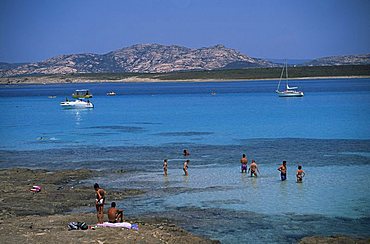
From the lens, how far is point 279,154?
1686 inches

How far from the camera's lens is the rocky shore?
66.2 feet

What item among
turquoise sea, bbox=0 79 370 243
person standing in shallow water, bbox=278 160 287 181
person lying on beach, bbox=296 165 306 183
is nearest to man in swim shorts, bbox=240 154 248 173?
turquoise sea, bbox=0 79 370 243

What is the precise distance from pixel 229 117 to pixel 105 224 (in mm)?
59059

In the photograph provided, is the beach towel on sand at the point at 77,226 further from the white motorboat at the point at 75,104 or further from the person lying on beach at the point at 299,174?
the white motorboat at the point at 75,104

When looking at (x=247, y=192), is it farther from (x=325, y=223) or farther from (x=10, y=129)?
(x=10, y=129)

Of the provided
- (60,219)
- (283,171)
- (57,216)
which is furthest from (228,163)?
(60,219)

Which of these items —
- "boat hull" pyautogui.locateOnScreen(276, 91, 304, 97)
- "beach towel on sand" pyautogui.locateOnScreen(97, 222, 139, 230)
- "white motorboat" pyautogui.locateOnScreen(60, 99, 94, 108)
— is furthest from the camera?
"boat hull" pyautogui.locateOnScreen(276, 91, 304, 97)

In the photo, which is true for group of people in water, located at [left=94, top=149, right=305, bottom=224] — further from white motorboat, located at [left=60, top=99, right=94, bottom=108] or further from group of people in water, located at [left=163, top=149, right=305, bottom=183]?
white motorboat, located at [left=60, top=99, right=94, bottom=108]

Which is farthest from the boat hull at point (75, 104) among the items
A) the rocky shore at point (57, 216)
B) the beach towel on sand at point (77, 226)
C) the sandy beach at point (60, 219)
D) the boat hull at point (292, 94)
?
the beach towel on sand at point (77, 226)

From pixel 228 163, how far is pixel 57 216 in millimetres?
17303

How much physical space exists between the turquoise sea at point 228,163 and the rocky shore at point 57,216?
1.48 metres

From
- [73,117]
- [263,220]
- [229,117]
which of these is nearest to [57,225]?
[263,220]

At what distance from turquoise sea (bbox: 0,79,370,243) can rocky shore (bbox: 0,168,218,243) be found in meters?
1.48

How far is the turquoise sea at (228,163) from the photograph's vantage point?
2395 cm
